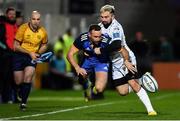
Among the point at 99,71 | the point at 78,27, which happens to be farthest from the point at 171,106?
the point at 78,27

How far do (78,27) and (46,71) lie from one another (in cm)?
314

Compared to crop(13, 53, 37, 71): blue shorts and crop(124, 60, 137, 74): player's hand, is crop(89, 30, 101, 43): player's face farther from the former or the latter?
crop(13, 53, 37, 71): blue shorts

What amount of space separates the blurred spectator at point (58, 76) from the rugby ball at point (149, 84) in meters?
13.7

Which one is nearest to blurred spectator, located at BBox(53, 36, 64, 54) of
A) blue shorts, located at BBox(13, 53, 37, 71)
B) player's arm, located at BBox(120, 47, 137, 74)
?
blue shorts, located at BBox(13, 53, 37, 71)

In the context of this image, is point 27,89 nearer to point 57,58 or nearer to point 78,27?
point 57,58

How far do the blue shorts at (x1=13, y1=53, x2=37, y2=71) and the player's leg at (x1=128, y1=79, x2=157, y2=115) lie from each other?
9.96 feet

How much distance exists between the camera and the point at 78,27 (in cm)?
3322

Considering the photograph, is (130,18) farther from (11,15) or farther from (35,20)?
(35,20)

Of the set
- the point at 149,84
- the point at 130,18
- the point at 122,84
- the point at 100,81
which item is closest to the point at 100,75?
the point at 100,81

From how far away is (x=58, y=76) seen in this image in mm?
30188

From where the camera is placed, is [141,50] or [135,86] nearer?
[135,86]

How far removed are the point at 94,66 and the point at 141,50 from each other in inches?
432

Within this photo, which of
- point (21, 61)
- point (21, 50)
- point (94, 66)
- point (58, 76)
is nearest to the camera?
point (94, 66)

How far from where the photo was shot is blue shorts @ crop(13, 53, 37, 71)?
1871cm
